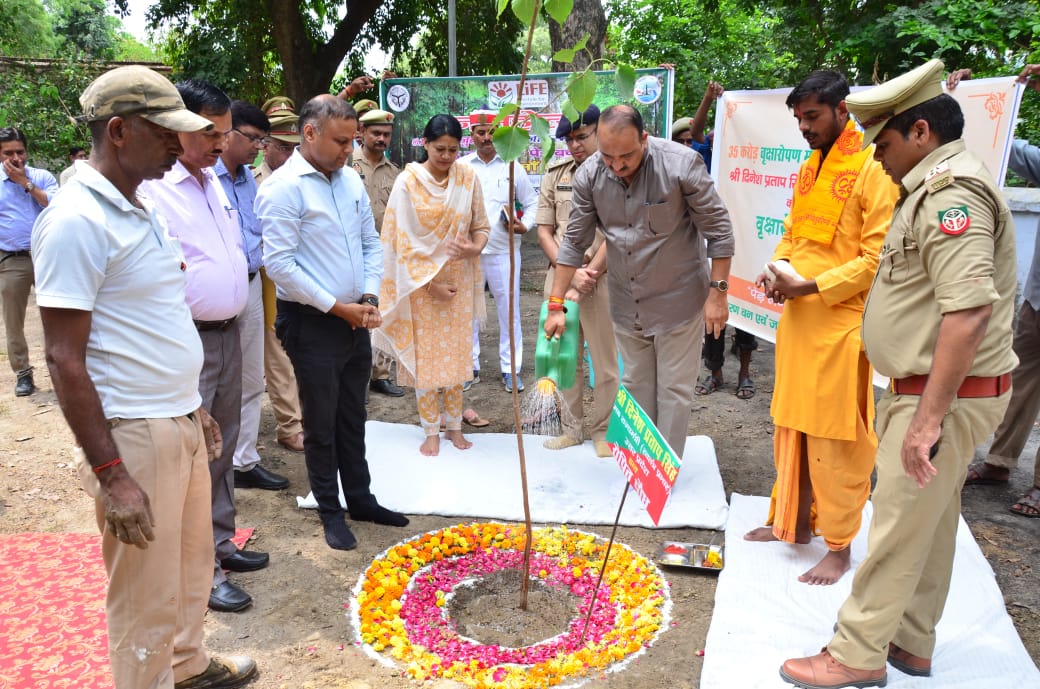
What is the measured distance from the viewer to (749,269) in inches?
237

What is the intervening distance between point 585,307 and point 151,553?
321cm

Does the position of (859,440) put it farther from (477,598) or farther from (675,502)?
(477,598)

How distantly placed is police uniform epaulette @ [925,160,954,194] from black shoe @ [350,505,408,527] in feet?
9.38

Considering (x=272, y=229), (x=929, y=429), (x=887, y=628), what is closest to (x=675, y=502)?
(x=887, y=628)

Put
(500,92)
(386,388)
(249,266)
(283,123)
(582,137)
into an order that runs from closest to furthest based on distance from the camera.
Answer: (249,266)
(582,137)
(283,123)
(386,388)
(500,92)

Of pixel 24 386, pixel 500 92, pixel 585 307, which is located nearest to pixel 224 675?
pixel 585 307

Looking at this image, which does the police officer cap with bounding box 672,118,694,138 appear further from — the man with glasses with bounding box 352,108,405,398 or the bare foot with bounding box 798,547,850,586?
the bare foot with bounding box 798,547,850,586

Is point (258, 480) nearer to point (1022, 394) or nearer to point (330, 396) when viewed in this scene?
point (330, 396)

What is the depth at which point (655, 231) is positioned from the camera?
4.09m

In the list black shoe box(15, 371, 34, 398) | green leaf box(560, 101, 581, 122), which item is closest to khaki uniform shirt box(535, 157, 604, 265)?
green leaf box(560, 101, 581, 122)

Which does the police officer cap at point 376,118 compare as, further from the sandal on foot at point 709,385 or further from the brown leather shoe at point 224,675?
the brown leather shoe at point 224,675

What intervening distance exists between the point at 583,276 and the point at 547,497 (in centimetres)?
120

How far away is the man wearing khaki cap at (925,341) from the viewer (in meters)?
2.22

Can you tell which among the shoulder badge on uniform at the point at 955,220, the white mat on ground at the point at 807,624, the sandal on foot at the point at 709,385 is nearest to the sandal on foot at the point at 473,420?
the sandal on foot at the point at 709,385
